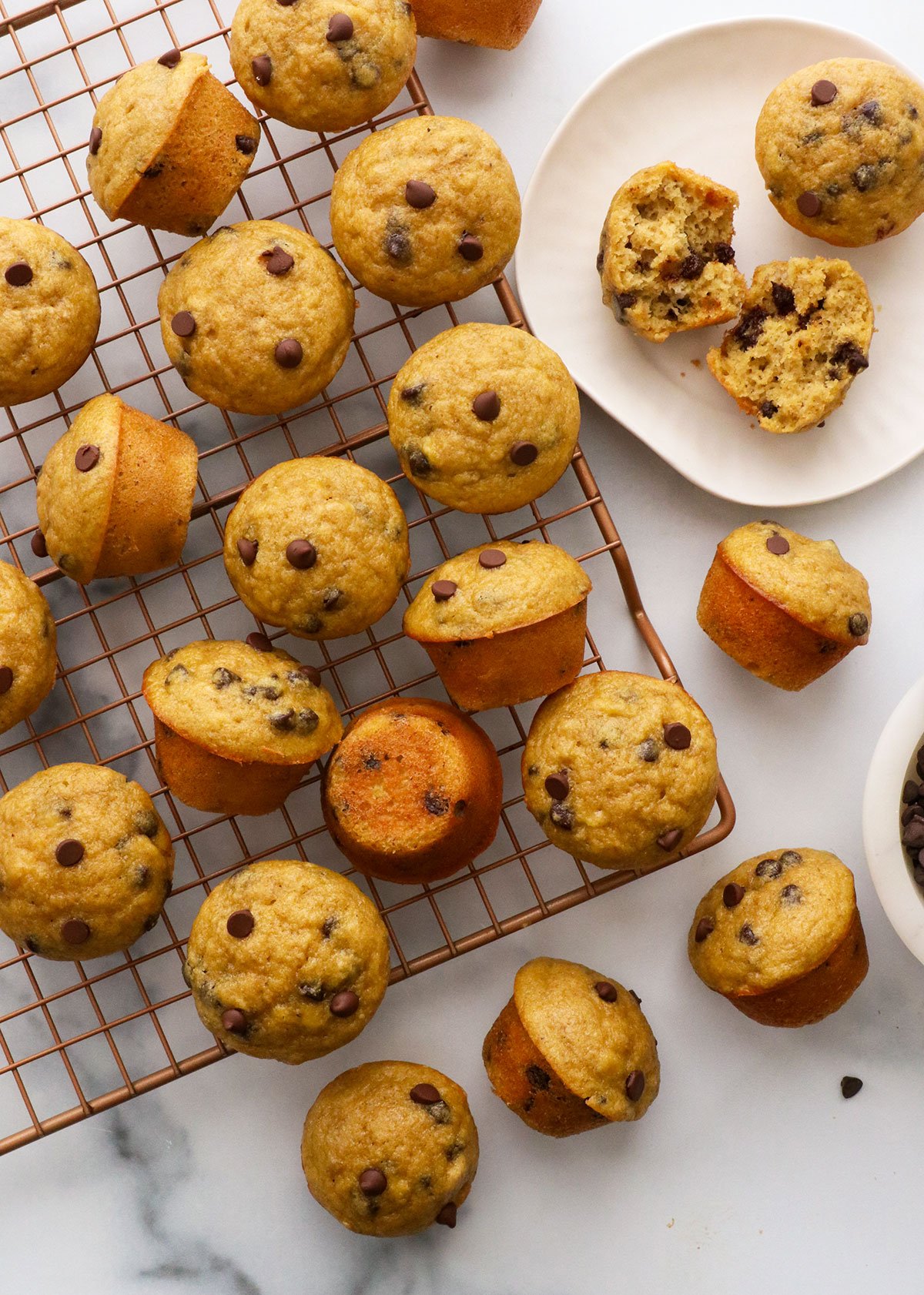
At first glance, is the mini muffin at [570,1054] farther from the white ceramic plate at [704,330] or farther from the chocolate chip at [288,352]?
the chocolate chip at [288,352]

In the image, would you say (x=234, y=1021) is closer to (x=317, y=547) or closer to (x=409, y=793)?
(x=409, y=793)

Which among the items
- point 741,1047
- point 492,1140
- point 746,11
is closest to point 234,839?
point 492,1140

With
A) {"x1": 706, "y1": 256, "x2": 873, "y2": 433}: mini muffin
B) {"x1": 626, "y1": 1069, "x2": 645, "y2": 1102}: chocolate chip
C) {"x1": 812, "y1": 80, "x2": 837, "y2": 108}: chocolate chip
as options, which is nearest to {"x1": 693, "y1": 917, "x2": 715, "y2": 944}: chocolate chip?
{"x1": 626, "y1": 1069, "x2": 645, "y2": 1102}: chocolate chip

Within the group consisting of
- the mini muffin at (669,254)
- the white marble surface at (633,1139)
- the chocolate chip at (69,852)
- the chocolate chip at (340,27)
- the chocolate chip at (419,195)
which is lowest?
the white marble surface at (633,1139)

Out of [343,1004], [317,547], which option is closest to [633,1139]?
[343,1004]

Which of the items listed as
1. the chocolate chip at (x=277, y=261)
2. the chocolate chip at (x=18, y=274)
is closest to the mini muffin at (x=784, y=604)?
the chocolate chip at (x=277, y=261)

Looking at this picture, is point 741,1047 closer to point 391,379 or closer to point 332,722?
point 332,722
